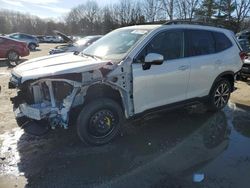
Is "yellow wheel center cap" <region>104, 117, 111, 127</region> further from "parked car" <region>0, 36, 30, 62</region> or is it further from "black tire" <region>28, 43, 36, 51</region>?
"black tire" <region>28, 43, 36, 51</region>

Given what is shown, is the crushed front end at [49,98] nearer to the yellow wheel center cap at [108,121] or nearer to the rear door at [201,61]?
the yellow wheel center cap at [108,121]

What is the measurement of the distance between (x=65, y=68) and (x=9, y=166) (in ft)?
5.29

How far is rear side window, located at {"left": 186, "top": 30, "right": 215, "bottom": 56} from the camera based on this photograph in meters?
5.77

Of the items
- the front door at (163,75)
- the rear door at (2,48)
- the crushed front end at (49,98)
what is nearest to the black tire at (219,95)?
the front door at (163,75)

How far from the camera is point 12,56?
16.8 m

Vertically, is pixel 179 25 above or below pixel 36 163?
above

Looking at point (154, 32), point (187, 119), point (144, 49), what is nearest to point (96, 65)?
point (144, 49)

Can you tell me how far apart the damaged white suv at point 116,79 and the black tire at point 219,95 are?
18.7 inches

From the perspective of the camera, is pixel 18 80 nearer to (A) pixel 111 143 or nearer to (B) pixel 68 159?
(B) pixel 68 159

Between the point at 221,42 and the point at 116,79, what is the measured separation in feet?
9.78

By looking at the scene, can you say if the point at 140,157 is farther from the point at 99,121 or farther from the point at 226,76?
the point at 226,76

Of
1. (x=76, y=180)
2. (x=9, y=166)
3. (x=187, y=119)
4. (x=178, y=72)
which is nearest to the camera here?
(x=76, y=180)

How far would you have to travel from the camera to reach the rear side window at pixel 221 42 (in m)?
6.39

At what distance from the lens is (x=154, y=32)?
5184 mm
